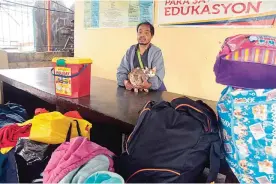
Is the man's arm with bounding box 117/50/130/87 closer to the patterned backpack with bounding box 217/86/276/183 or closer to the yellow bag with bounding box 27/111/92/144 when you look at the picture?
the yellow bag with bounding box 27/111/92/144

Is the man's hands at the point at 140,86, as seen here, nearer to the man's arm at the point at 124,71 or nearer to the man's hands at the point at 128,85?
the man's hands at the point at 128,85

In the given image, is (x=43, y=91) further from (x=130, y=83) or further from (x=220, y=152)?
(x=220, y=152)

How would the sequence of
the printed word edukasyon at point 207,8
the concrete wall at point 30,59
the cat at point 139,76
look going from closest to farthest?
the cat at point 139,76 → the printed word edukasyon at point 207,8 → the concrete wall at point 30,59

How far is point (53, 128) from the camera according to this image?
46.7 inches

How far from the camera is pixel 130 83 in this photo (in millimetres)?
1879

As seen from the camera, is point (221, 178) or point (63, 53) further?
point (63, 53)

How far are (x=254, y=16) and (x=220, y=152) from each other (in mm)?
1732

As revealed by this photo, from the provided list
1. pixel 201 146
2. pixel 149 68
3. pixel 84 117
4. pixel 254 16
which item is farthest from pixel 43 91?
pixel 254 16

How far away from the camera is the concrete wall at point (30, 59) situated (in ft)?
13.7

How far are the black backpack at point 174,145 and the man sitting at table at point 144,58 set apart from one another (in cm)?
94

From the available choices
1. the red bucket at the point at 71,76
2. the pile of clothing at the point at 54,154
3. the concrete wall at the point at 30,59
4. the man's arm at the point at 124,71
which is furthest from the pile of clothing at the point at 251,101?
the concrete wall at the point at 30,59

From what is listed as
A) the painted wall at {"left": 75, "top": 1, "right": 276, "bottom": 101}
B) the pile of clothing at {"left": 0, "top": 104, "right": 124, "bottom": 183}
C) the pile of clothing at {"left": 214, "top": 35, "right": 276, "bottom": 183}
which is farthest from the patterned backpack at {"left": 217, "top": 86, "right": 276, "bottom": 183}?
the painted wall at {"left": 75, "top": 1, "right": 276, "bottom": 101}

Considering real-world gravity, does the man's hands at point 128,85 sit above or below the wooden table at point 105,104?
above

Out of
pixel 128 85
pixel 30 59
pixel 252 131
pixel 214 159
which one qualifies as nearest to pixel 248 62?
pixel 252 131
